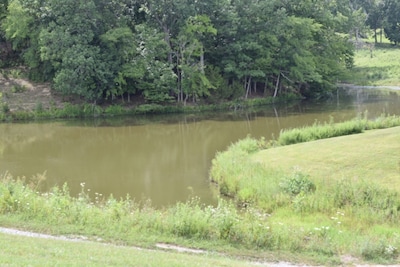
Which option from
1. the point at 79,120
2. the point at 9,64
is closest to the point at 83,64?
the point at 79,120

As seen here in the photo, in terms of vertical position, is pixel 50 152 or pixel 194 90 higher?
pixel 194 90

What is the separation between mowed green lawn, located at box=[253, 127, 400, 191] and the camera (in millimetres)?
16219

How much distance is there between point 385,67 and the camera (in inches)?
2576

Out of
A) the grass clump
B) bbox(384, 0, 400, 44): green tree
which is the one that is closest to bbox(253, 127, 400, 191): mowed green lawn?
the grass clump

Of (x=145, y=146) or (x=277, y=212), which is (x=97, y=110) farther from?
(x=277, y=212)

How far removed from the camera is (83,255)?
8.92m

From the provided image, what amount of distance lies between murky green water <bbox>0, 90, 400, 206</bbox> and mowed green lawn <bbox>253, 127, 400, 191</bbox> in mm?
3307

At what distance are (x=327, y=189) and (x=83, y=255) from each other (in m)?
8.92

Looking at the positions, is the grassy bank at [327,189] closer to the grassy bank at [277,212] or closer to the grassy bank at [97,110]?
the grassy bank at [277,212]

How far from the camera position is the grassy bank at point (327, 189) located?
11258 millimetres

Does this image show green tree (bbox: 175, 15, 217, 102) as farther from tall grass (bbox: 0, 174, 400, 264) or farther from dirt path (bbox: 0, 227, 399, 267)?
dirt path (bbox: 0, 227, 399, 267)

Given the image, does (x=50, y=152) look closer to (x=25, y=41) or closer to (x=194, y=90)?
(x=194, y=90)

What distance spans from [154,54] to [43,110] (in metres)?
10.3

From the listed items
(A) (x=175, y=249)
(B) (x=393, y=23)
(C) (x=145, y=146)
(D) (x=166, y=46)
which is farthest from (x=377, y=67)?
(A) (x=175, y=249)
